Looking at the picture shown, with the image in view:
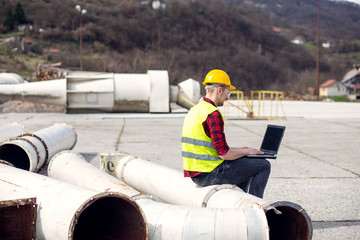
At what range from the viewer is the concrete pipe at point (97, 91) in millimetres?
15852

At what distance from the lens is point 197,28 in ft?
290

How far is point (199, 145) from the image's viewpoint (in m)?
4.22

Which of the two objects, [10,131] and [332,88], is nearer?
[10,131]

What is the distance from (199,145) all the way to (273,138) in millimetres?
1043

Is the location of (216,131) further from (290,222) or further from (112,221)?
(112,221)

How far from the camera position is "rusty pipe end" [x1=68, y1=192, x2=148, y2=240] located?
11.0 ft

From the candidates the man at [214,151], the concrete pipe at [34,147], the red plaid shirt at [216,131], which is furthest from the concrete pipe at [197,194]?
the concrete pipe at [34,147]

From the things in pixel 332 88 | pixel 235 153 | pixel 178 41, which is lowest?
pixel 235 153

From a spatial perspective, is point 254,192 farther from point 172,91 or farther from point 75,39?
point 75,39

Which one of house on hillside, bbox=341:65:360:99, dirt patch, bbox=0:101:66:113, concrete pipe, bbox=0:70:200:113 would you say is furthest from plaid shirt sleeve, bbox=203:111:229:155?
house on hillside, bbox=341:65:360:99

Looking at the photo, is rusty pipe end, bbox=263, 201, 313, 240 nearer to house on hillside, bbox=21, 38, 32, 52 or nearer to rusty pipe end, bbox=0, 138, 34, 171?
rusty pipe end, bbox=0, 138, 34, 171

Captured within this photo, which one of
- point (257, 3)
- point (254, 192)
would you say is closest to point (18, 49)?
point (254, 192)

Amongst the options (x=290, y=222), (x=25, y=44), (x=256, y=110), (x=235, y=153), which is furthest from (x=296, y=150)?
(x=25, y=44)

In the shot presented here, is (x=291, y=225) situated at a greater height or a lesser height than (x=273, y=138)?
lesser
